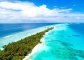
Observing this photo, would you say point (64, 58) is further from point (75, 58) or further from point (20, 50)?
point (20, 50)

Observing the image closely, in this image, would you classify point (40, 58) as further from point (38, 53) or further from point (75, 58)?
point (75, 58)

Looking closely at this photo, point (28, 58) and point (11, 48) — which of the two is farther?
point (11, 48)

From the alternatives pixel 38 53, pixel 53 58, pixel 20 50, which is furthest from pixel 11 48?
pixel 53 58

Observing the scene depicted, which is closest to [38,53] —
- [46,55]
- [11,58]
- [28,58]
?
[46,55]

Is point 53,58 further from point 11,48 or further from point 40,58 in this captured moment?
point 11,48

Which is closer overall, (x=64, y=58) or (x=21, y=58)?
(x=21, y=58)

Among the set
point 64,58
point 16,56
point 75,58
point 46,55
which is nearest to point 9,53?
point 16,56

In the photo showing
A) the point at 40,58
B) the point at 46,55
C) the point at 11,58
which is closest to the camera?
the point at 11,58

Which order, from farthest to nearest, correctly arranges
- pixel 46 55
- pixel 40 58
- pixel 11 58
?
pixel 46 55 < pixel 40 58 < pixel 11 58
